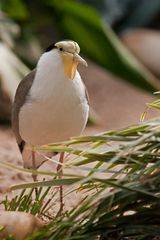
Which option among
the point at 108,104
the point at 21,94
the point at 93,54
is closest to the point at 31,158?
the point at 21,94

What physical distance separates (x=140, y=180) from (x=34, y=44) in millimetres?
3966

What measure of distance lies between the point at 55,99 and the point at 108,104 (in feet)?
11.5

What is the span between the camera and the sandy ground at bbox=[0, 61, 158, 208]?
16.3 ft

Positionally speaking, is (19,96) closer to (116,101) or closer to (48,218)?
(48,218)

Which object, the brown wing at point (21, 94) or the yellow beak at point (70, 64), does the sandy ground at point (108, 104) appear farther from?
the yellow beak at point (70, 64)

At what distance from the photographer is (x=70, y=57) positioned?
2.82m

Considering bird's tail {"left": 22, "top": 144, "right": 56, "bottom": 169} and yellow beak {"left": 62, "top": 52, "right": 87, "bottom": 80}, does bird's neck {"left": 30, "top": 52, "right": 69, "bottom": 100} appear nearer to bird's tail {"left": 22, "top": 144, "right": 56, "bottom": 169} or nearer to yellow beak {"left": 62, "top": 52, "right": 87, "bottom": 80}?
yellow beak {"left": 62, "top": 52, "right": 87, "bottom": 80}

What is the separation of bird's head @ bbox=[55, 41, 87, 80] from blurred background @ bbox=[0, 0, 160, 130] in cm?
233

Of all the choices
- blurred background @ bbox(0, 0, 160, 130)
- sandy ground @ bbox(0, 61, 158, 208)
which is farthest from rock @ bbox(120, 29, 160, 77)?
sandy ground @ bbox(0, 61, 158, 208)

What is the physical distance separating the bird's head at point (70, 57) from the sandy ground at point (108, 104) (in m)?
1.37

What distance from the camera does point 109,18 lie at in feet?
25.5

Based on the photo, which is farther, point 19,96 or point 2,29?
point 2,29

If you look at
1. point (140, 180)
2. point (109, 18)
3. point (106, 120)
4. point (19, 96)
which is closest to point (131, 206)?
point (140, 180)

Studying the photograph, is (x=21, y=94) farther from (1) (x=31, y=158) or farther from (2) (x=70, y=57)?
(1) (x=31, y=158)
